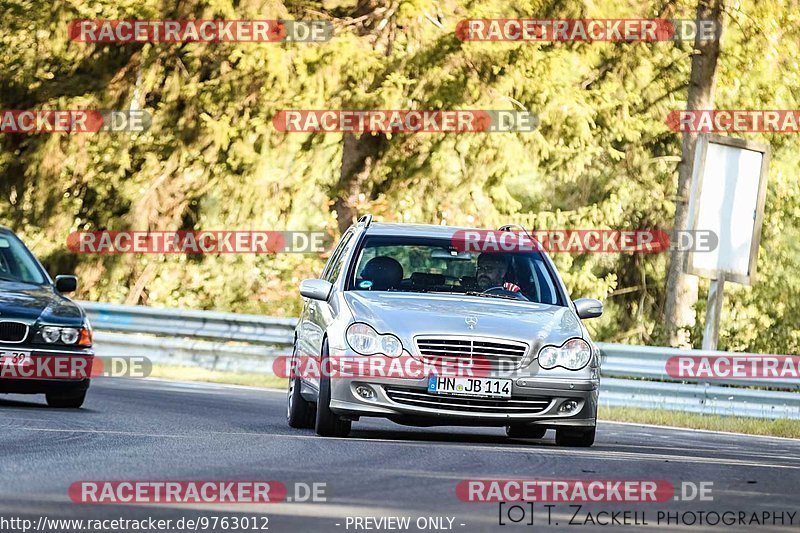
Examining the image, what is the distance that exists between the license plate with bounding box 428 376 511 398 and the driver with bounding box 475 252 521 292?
1.60 metres

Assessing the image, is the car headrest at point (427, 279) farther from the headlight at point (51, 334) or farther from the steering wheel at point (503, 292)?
the headlight at point (51, 334)

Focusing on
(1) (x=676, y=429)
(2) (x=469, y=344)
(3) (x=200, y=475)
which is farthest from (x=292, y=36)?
(3) (x=200, y=475)

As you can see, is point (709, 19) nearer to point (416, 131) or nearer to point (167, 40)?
point (416, 131)

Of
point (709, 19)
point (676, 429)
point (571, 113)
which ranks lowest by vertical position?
point (676, 429)

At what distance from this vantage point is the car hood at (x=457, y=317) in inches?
479

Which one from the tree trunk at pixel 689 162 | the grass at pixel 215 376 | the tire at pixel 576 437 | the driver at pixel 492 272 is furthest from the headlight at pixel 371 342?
the tree trunk at pixel 689 162

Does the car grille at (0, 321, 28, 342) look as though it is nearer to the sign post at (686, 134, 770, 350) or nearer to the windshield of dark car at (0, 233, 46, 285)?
the windshield of dark car at (0, 233, 46, 285)

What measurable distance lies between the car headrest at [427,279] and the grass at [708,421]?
5885 millimetres

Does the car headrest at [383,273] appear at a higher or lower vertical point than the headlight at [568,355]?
higher

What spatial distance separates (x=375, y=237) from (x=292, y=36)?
16.5 m

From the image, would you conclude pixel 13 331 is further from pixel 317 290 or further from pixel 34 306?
pixel 317 290

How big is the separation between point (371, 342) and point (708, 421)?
7.94 m

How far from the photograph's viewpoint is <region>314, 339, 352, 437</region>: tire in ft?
40.8

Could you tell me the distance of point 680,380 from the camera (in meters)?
20.7
